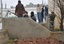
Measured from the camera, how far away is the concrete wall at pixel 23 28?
13.9 m

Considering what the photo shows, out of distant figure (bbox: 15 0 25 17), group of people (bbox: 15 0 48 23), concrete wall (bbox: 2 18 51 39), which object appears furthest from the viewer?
group of people (bbox: 15 0 48 23)

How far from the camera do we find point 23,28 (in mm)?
13969

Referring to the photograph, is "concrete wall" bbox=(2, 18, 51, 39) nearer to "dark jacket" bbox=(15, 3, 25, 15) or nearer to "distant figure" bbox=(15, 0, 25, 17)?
"distant figure" bbox=(15, 0, 25, 17)

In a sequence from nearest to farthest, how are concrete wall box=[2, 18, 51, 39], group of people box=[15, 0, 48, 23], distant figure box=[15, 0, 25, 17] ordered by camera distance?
concrete wall box=[2, 18, 51, 39], distant figure box=[15, 0, 25, 17], group of people box=[15, 0, 48, 23]

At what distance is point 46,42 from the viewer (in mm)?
12438

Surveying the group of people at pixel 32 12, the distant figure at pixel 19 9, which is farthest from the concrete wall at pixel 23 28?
the group of people at pixel 32 12

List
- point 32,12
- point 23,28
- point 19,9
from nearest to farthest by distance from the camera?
point 23,28
point 19,9
point 32,12

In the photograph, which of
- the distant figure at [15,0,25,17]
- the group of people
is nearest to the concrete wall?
the distant figure at [15,0,25,17]

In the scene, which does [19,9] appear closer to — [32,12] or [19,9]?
[19,9]

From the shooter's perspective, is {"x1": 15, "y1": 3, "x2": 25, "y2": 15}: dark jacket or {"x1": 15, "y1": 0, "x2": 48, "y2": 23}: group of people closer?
{"x1": 15, "y1": 3, "x2": 25, "y2": 15}: dark jacket

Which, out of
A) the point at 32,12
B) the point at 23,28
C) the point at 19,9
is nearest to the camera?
the point at 23,28

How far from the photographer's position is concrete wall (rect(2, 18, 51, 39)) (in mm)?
13867

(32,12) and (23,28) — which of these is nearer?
(23,28)

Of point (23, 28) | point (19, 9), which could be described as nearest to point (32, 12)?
point (19, 9)
